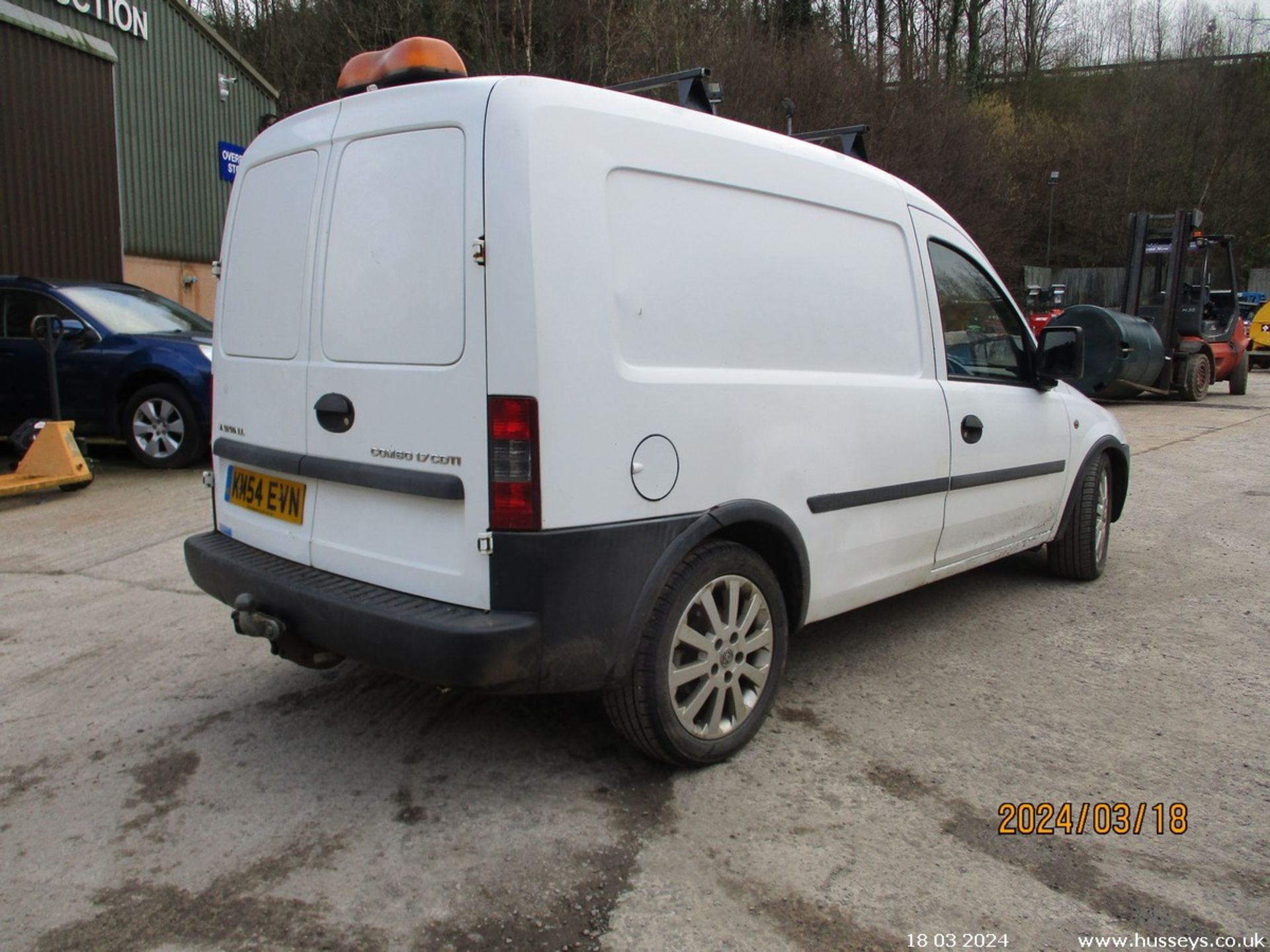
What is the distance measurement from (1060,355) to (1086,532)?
3.77ft

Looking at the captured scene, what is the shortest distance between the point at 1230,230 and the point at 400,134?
40.9m

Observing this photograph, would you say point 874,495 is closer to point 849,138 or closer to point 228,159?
point 849,138

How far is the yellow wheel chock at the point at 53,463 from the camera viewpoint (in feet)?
24.2

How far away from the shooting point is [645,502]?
110 inches

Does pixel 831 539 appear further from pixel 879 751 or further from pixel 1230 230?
pixel 1230 230

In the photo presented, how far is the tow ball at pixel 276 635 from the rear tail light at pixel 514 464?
2.72 ft

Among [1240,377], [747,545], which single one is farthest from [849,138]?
[1240,377]

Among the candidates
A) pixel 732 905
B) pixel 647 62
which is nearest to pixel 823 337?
pixel 732 905

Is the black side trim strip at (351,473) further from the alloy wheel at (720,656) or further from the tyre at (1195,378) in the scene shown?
the tyre at (1195,378)

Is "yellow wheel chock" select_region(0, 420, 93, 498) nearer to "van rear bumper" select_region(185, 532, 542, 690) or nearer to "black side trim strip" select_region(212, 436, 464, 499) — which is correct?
"black side trim strip" select_region(212, 436, 464, 499)

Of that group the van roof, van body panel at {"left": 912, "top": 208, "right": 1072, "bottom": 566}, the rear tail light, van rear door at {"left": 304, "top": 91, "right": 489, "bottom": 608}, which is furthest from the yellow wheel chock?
van body panel at {"left": 912, "top": 208, "right": 1072, "bottom": 566}

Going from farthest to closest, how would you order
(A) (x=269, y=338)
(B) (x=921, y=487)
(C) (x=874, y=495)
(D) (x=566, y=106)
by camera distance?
(B) (x=921, y=487) → (C) (x=874, y=495) → (A) (x=269, y=338) → (D) (x=566, y=106)

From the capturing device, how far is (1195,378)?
16.2 meters

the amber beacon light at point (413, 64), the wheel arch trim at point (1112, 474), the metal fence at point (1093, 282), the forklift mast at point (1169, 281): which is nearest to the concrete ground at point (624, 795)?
the wheel arch trim at point (1112, 474)
